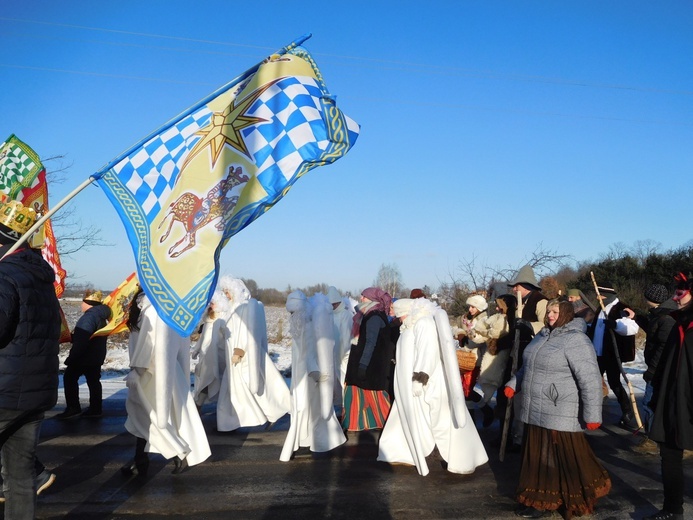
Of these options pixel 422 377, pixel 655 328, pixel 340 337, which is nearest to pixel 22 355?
pixel 422 377

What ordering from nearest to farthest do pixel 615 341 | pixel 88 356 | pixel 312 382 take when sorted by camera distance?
pixel 312 382
pixel 615 341
pixel 88 356

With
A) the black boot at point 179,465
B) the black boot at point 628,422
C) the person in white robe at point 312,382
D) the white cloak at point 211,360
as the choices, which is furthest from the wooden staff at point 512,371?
the white cloak at point 211,360

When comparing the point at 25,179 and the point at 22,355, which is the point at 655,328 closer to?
the point at 22,355

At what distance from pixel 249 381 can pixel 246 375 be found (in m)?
0.16

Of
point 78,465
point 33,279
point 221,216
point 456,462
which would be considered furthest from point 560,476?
point 78,465

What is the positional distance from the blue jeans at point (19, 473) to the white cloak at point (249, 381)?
451cm

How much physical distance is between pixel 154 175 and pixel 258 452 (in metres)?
4.04

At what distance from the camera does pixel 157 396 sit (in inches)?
249

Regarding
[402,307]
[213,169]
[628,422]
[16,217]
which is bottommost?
[628,422]

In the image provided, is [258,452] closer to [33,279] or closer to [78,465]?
[78,465]

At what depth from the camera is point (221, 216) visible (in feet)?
14.6

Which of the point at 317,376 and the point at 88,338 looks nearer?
the point at 317,376

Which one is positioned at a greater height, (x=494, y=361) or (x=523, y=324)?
(x=523, y=324)

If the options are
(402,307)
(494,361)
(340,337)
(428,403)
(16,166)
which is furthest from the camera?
(340,337)
